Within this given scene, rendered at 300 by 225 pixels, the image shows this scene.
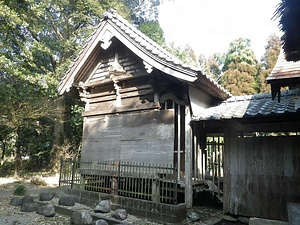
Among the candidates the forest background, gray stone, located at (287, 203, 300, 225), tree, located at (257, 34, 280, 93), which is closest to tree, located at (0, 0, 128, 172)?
the forest background

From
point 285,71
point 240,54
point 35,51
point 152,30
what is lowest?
point 285,71

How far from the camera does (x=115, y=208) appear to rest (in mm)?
7664

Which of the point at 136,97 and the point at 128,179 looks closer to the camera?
the point at 128,179

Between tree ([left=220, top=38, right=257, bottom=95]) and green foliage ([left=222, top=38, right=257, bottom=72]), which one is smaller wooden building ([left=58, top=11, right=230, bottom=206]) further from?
green foliage ([left=222, top=38, right=257, bottom=72])

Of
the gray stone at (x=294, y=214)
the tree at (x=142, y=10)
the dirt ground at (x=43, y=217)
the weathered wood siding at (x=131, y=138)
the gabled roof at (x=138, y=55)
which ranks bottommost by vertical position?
the dirt ground at (x=43, y=217)

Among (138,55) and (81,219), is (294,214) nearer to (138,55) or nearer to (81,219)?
(81,219)

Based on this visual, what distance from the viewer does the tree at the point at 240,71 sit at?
25.7 meters

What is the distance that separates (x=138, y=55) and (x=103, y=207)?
4.99 m

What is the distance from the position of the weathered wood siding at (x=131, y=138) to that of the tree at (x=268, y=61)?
20.3 m

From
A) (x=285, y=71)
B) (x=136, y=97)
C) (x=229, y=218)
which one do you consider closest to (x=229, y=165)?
(x=229, y=218)

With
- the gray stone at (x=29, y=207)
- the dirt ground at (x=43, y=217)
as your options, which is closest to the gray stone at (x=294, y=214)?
the dirt ground at (x=43, y=217)

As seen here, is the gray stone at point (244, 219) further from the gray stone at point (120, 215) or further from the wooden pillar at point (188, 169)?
the gray stone at point (120, 215)

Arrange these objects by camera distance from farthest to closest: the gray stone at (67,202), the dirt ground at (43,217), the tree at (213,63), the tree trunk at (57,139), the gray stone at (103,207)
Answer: the tree at (213,63)
the tree trunk at (57,139)
the gray stone at (67,202)
the gray stone at (103,207)
the dirt ground at (43,217)

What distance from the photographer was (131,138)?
28.9ft
